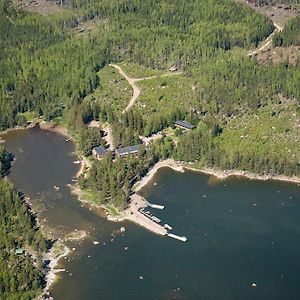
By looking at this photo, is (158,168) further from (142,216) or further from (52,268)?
(52,268)

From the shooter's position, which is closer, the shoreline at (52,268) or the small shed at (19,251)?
the shoreline at (52,268)

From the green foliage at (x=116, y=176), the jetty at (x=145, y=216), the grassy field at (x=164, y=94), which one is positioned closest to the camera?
the jetty at (x=145, y=216)

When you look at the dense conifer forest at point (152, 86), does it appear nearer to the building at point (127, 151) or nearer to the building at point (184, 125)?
the building at point (184, 125)

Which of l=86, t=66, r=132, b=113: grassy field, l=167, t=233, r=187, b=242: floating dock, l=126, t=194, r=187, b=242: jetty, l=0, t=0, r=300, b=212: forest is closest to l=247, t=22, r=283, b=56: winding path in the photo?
l=0, t=0, r=300, b=212: forest

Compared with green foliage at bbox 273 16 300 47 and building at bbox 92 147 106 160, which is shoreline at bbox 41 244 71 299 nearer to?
building at bbox 92 147 106 160

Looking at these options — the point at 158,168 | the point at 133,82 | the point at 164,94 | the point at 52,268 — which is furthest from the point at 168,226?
the point at 133,82

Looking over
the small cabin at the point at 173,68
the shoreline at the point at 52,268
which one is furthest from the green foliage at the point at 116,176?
the small cabin at the point at 173,68
